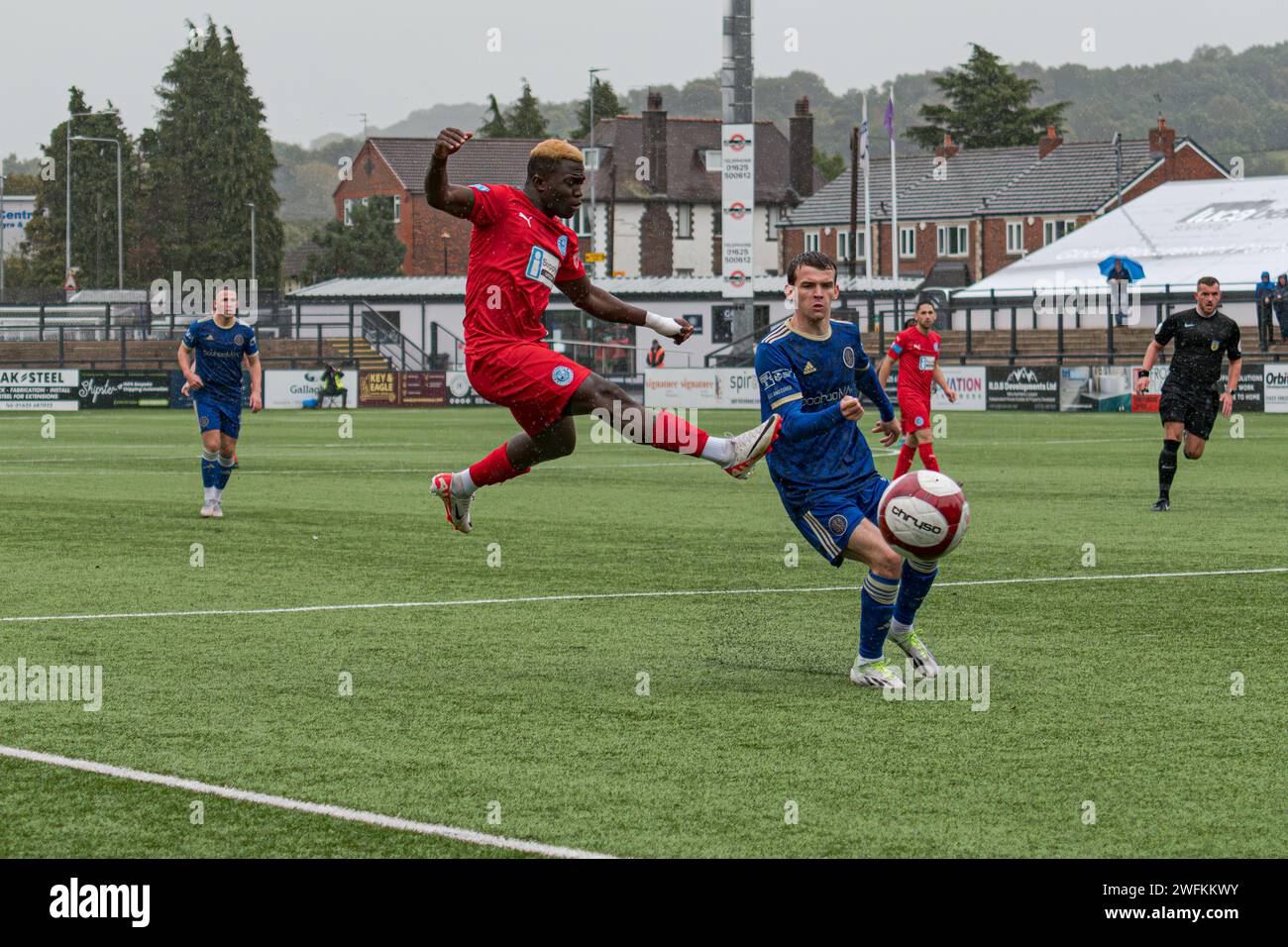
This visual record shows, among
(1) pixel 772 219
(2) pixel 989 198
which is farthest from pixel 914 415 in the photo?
(1) pixel 772 219

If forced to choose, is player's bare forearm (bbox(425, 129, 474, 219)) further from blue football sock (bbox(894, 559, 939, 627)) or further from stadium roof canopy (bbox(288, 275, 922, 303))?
stadium roof canopy (bbox(288, 275, 922, 303))

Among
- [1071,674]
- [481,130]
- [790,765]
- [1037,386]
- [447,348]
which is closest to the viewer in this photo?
[790,765]

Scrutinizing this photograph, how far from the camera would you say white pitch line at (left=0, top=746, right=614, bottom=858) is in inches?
235

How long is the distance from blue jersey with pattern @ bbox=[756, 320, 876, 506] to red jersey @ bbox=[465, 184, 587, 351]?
1438 millimetres

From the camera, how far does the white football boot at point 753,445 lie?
9.05 m

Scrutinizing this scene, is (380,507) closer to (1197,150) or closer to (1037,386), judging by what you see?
(1037,386)

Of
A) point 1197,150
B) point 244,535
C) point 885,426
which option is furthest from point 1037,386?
point 1197,150

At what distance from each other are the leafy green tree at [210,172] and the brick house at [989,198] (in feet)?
103

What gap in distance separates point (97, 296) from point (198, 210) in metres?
15.2

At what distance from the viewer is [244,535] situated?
16594mm

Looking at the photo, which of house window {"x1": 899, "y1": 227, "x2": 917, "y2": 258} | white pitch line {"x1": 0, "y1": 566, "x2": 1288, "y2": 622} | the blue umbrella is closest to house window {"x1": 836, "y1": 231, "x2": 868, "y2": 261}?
house window {"x1": 899, "y1": 227, "x2": 917, "y2": 258}

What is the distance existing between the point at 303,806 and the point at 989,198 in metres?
103
